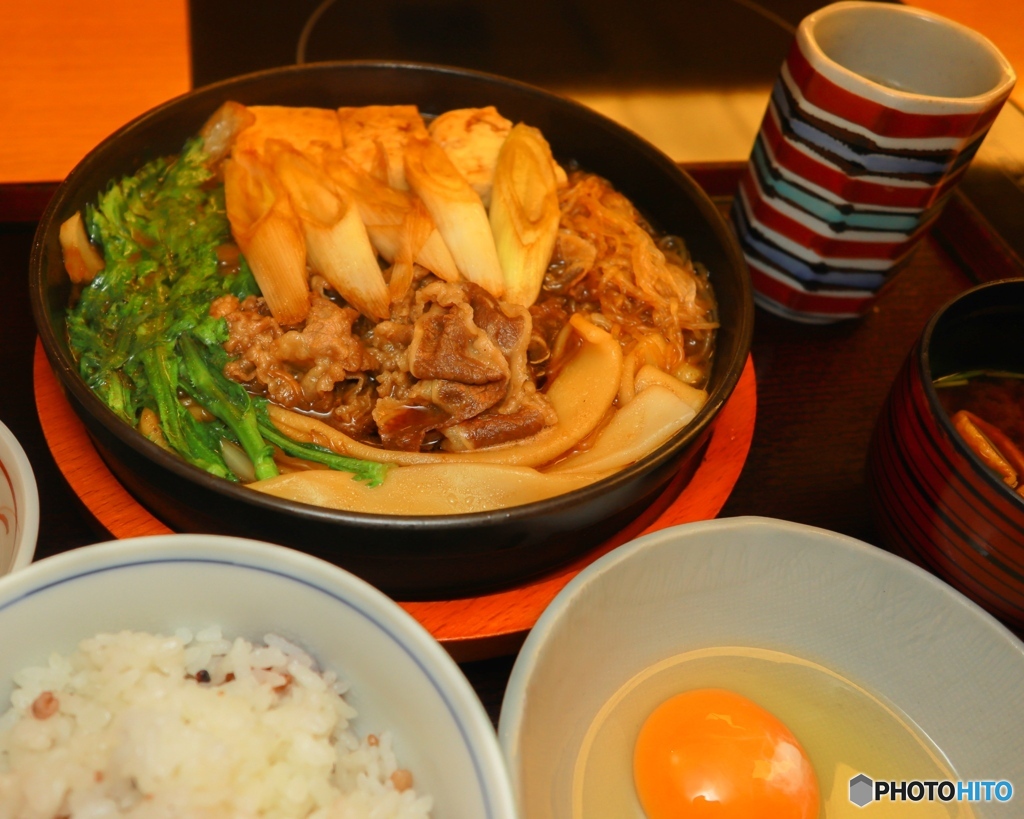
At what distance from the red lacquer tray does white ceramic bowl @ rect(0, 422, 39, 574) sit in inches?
8.4

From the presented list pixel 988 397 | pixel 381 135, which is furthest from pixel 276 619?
pixel 988 397

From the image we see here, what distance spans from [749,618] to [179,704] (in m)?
0.94

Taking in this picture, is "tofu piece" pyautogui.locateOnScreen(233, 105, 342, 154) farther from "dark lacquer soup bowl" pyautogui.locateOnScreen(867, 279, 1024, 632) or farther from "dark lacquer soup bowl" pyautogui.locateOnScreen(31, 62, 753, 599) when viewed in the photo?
"dark lacquer soup bowl" pyautogui.locateOnScreen(867, 279, 1024, 632)

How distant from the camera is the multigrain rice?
1013 mm

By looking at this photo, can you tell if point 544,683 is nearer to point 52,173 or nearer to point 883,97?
point 883,97

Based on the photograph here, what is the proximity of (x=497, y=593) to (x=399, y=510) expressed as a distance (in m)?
0.24

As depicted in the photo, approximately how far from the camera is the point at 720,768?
1349mm

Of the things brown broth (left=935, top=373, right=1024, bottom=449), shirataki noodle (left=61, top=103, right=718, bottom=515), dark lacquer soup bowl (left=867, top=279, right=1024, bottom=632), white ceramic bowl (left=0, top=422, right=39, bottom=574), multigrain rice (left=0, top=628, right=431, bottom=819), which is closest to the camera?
multigrain rice (left=0, top=628, right=431, bottom=819)

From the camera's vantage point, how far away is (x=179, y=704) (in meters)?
1.11

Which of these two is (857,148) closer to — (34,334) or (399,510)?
(399,510)

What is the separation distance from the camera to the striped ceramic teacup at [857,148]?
1.96 m

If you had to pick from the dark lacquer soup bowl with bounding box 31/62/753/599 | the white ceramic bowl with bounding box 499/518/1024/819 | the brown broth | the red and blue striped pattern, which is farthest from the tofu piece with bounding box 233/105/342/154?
the brown broth

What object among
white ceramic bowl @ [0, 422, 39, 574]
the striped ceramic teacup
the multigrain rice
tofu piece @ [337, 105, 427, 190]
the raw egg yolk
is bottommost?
the raw egg yolk

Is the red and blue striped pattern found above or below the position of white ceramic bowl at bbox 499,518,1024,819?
above
